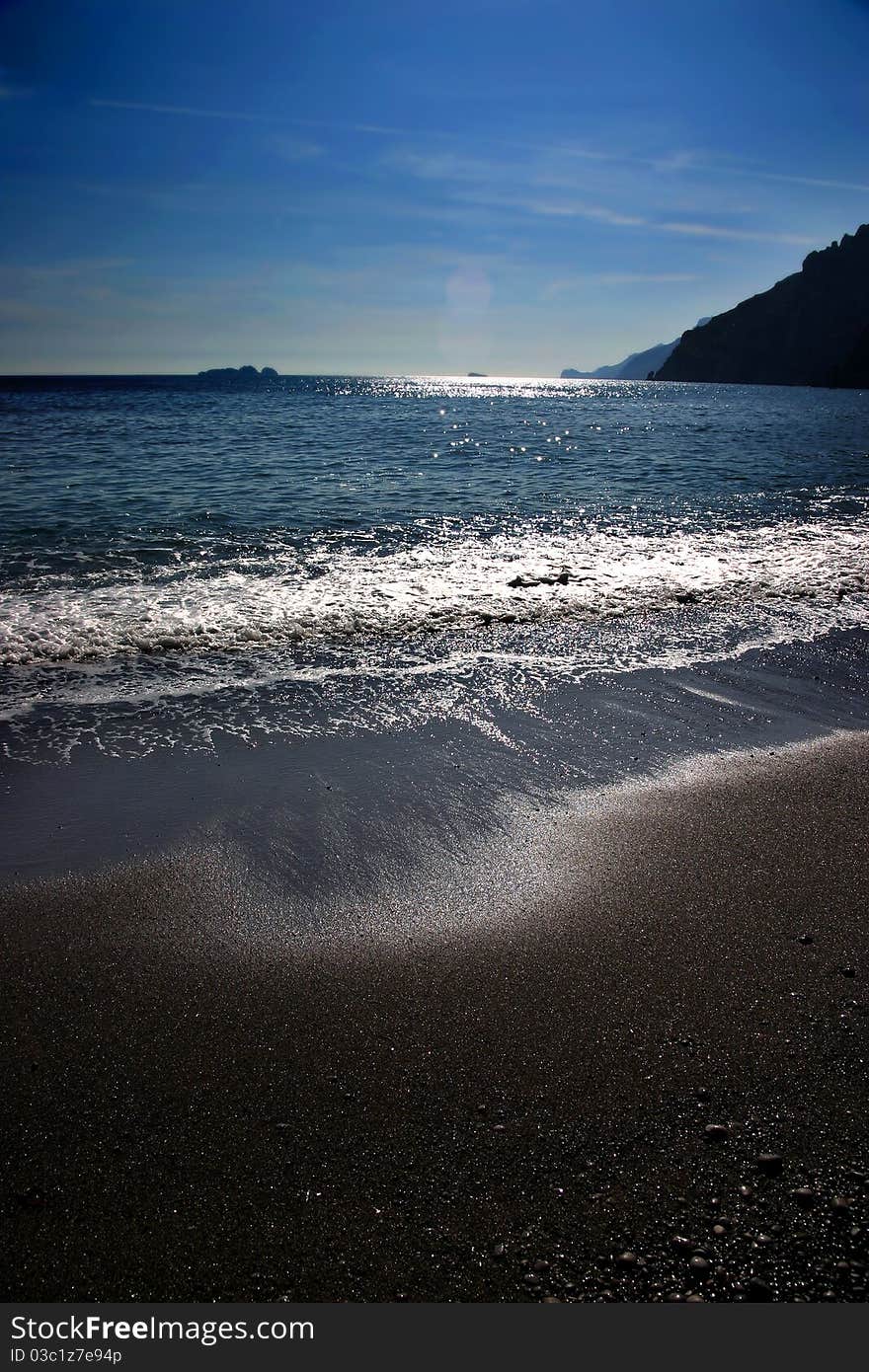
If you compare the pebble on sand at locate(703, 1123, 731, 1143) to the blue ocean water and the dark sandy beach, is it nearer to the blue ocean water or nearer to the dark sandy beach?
the dark sandy beach

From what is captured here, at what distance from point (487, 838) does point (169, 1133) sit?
2.46 m

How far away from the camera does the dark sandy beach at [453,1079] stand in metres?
2.23

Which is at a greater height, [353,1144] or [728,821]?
[728,821]

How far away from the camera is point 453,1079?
9.28 ft

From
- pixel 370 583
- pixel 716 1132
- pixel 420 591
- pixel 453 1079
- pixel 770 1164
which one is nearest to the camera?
pixel 770 1164

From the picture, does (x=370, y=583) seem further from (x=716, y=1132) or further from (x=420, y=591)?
(x=716, y=1132)

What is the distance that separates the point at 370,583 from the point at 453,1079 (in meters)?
8.48

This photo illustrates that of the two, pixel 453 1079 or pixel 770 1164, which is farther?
pixel 453 1079

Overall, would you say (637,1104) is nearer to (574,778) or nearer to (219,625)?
(574,778)

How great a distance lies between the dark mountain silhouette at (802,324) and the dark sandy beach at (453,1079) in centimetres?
16441

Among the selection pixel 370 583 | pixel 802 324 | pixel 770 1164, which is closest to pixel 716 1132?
pixel 770 1164

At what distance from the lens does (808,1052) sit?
2.93m

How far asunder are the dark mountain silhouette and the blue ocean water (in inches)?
5877

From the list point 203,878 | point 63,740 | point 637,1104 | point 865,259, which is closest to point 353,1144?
point 637,1104
